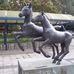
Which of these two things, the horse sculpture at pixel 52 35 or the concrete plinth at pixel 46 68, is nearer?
the concrete plinth at pixel 46 68

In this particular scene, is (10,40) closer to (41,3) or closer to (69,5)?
(41,3)

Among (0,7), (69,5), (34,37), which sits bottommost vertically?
(69,5)

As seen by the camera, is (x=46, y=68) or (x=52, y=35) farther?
(x=52, y=35)

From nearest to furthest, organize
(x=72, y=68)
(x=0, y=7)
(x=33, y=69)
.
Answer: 1. (x=33, y=69)
2. (x=72, y=68)
3. (x=0, y=7)

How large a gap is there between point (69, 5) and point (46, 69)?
5475cm

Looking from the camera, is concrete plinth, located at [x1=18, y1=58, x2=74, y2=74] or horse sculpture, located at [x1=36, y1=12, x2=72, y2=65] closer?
concrete plinth, located at [x1=18, y1=58, x2=74, y2=74]

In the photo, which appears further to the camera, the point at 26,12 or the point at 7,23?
the point at 7,23

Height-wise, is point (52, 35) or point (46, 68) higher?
point (52, 35)

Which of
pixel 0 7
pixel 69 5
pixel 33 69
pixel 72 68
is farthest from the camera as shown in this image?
pixel 69 5

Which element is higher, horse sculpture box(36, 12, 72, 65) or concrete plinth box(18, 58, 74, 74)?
horse sculpture box(36, 12, 72, 65)

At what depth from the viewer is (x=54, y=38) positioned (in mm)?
7203

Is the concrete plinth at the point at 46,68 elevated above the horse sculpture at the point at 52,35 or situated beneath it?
situated beneath

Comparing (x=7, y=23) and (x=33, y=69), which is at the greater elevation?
(x=33, y=69)

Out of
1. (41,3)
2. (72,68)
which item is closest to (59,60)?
(72,68)
